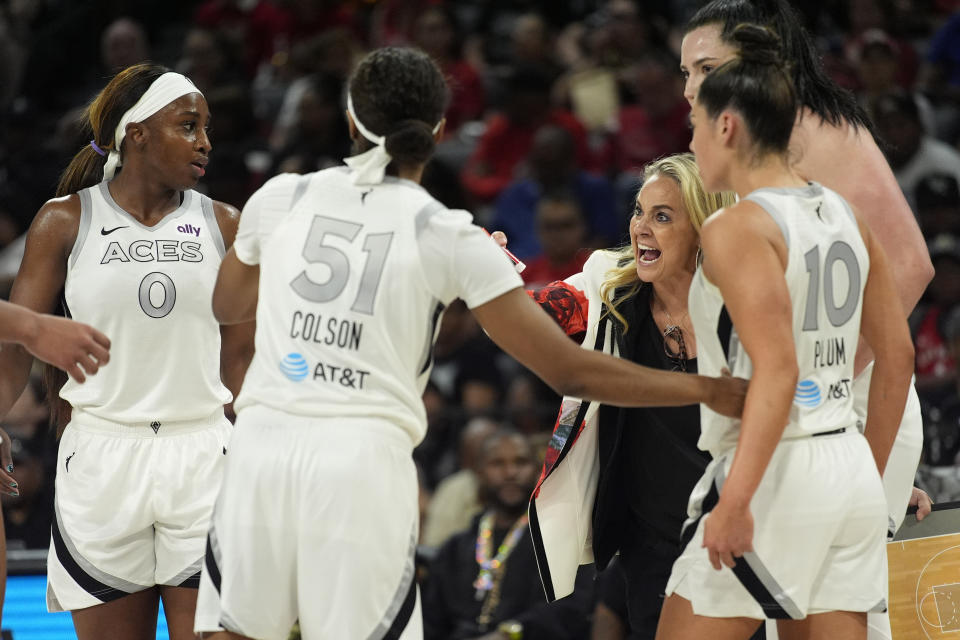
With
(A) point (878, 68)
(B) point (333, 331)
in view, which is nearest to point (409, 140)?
(B) point (333, 331)

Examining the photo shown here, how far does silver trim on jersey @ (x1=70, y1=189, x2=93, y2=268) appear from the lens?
3.48 metres

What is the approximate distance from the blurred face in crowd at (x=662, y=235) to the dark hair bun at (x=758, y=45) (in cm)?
79

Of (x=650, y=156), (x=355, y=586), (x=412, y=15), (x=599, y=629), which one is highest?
(x=412, y=15)

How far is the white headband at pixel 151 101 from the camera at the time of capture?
11.6ft

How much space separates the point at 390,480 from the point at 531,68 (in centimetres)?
644

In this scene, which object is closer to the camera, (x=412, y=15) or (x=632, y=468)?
(x=632, y=468)

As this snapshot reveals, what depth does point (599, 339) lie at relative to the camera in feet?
12.1

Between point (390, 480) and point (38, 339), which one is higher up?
point (38, 339)

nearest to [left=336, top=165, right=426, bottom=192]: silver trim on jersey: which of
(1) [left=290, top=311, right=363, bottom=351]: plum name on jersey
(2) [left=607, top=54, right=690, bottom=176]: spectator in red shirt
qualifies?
(1) [left=290, top=311, right=363, bottom=351]: plum name on jersey

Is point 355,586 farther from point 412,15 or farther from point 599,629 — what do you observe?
point 412,15

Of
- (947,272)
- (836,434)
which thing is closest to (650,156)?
(947,272)

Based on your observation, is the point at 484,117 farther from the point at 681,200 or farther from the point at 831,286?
the point at 831,286

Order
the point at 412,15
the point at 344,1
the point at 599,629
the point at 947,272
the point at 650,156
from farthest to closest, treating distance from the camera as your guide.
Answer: the point at 344,1 < the point at 412,15 < the point at 650,156 < the point at 947,272 < the point at 599,629

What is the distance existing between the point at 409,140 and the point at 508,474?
3.44m
